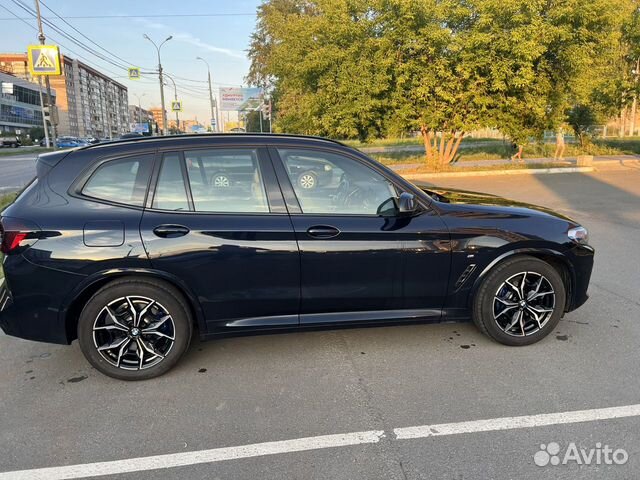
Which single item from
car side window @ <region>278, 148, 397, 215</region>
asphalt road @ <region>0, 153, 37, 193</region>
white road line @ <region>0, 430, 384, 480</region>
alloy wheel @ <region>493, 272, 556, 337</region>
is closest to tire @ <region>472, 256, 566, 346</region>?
alloy wheel @ <region>493, 272, 556, 337</region>

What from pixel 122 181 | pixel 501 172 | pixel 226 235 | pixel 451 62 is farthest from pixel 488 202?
pixel 501 172

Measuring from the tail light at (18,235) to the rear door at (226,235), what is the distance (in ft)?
2.30

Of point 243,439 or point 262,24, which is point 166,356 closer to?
point 243,439

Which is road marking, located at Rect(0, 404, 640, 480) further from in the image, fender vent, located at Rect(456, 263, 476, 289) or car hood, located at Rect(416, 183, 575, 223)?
car hood, located at Rect(416, 183, 575, 223)

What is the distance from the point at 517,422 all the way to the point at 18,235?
3390 millimetres

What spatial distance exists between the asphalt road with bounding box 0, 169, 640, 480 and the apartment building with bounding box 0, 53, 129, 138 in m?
100

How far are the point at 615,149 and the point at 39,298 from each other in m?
30.6

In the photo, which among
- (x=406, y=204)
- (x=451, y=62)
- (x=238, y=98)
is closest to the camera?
(x=406, y=204)

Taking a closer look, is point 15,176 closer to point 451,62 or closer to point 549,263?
point 451,62

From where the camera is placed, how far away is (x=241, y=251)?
10.6ft

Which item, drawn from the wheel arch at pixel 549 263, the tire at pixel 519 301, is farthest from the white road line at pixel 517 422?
the wheel arch at pixel 549 263

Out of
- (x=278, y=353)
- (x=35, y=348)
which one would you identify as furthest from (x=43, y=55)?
(x=278, y=353)

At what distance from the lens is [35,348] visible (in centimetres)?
392

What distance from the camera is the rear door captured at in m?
3.18
